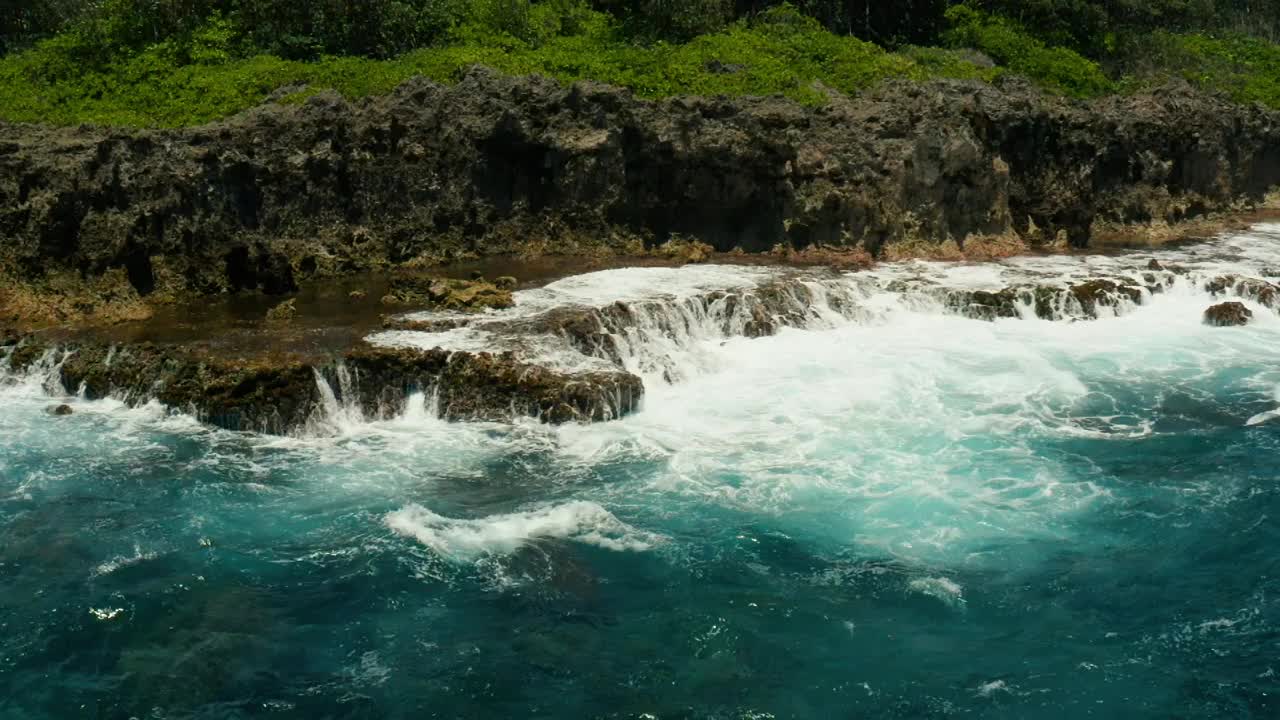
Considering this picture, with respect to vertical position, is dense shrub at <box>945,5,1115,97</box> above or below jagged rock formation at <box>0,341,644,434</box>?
above

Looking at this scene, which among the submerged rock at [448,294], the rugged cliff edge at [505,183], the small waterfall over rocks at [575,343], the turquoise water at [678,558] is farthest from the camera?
the rugged cliff edge at [505,183]

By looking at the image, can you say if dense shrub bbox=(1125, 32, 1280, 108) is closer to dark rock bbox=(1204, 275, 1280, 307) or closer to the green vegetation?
the green vegetation

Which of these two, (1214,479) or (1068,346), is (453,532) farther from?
(1068,346)

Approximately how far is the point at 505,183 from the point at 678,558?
15854 mm

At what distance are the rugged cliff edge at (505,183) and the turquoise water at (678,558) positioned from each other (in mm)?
4624

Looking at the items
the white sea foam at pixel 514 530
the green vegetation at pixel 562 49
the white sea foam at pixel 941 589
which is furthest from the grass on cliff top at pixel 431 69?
the white sea foam at pixel 941 589

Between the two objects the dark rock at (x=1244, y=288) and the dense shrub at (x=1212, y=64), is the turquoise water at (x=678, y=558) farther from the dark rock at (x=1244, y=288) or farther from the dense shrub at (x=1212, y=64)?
the dense shrub at (x=1212, y=64)

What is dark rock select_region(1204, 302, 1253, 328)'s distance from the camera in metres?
25.3

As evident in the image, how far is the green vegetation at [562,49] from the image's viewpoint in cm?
3009

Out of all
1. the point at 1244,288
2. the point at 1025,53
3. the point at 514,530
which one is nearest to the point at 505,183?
the point at 514,530

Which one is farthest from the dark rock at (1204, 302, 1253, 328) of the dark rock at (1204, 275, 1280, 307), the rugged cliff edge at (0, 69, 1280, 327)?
the rugged cliff edge at (0, 69, 1280, 327)

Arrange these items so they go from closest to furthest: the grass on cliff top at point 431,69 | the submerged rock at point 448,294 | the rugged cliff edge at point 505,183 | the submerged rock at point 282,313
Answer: the submerged rock at point 282,313 → the submerged rock at point 448,294 → the rugged cliff edge at point 505,183 → the grass on cliff top at point 431,69

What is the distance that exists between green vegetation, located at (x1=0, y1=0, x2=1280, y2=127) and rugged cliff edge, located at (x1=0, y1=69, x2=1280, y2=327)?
2591 mm

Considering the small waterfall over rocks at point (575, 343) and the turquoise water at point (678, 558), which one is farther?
the small waterfall over rocks at point (575, 343)
